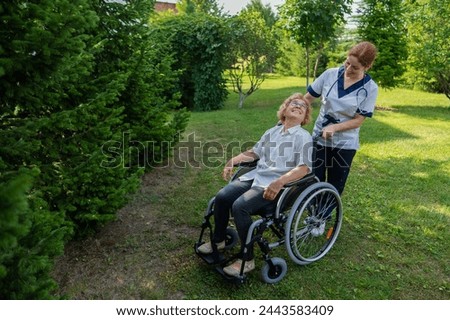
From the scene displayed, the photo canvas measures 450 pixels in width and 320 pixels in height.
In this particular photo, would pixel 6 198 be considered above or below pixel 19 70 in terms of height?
below

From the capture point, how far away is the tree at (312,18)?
397 inches

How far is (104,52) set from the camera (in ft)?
12.5

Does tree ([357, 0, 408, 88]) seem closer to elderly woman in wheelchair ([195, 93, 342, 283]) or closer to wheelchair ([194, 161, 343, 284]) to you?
wheelchair ([194, 161, 343, 284])

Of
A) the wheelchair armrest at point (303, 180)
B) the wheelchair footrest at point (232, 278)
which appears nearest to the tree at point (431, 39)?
the wheelchair armrest at point (303, 180)

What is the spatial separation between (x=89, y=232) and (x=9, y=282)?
5.04ft

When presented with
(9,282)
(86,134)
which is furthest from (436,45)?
(9,282)

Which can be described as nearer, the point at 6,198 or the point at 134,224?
the point at 6,198

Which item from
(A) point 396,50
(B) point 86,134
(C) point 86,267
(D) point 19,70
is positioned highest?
(A) point 396,50

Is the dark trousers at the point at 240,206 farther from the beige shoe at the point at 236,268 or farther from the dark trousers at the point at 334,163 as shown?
the dark trousers at the point at 334,163

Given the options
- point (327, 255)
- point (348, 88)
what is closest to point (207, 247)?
point (327, 255)

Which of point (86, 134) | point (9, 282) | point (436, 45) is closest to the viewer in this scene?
point (9, 282)

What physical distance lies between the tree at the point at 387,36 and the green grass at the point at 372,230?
5450 millimetres
